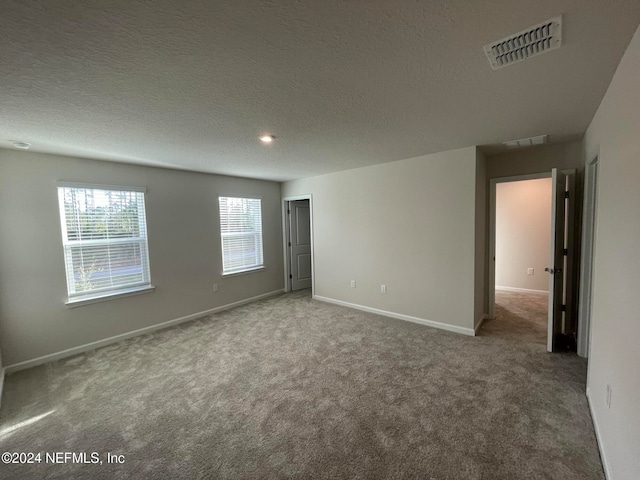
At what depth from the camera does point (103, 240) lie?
3346 millimetres

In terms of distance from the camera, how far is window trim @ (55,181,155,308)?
3059 mm

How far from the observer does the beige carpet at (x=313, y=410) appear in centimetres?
161

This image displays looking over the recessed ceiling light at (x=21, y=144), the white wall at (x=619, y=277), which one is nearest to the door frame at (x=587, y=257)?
the white wall at (x=619, y=277)

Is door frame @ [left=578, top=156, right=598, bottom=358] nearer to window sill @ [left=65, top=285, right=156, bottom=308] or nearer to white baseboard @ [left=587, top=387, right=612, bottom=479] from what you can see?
white baseboard @ [left=587, top=387, right=612, bottom=479]

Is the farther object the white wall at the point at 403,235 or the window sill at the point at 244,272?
the window sill at the point at 244,272

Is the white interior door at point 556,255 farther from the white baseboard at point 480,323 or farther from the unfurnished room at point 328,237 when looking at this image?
the white baseboard at point 480,323

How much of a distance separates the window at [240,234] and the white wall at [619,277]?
15.1 ft

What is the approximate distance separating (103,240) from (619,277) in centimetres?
477

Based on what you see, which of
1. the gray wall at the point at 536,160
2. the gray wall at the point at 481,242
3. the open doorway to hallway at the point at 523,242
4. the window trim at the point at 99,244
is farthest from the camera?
the open doorway to hallway at the point at 523,242

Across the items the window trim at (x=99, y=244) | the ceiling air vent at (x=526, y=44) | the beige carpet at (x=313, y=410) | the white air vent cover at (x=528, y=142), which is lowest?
the beige carpet at (x=313, y=410)

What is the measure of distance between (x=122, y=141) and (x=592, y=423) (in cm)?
460

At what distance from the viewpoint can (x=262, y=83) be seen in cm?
163

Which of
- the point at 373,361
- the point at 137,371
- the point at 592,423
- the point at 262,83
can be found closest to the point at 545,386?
the point at 592,423

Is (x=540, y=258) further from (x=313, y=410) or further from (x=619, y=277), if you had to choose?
(x=313, y=410)
